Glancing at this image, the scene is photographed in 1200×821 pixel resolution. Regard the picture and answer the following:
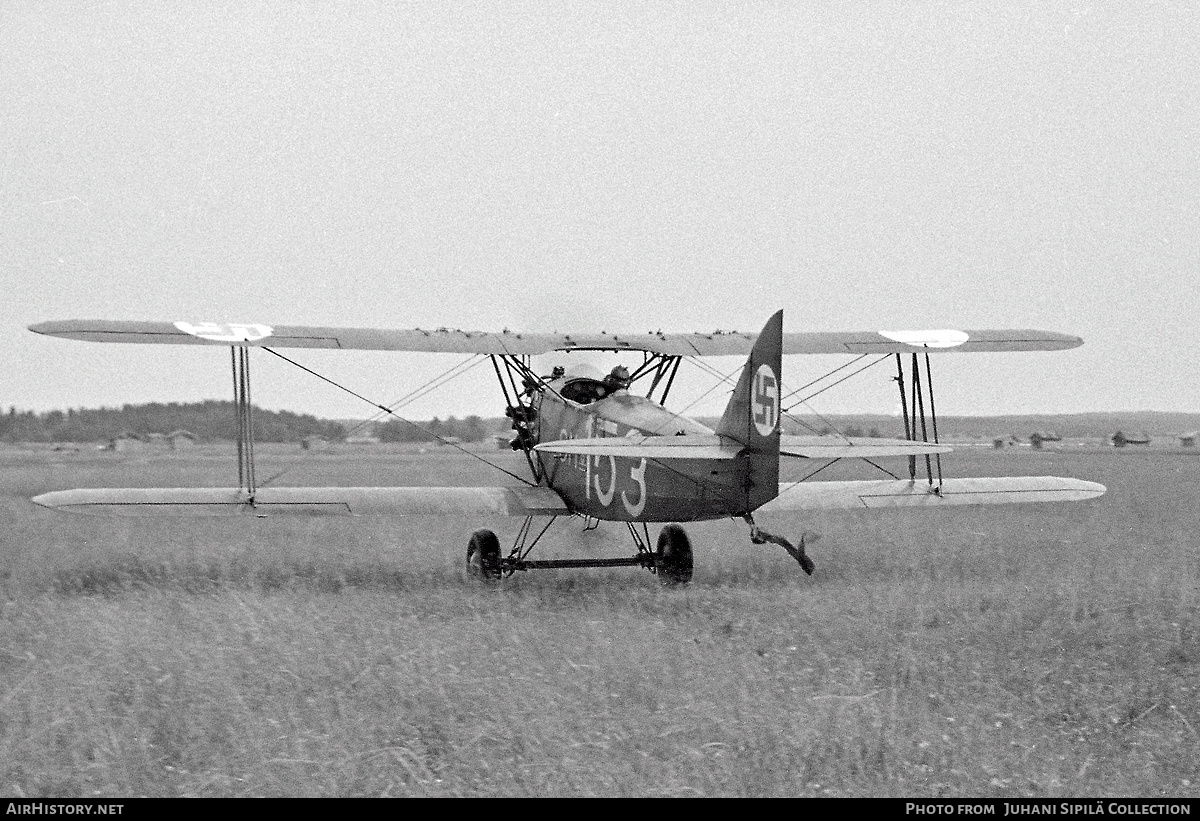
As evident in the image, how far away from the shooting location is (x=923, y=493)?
14.4 m

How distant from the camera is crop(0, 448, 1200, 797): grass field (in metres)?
6.09

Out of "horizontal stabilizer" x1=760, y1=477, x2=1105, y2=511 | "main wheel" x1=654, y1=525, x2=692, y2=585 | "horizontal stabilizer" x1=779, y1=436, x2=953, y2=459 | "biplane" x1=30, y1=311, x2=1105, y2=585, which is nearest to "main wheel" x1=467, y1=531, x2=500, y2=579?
"biplane" x1=30, y1=311, x2=1105, y2=585

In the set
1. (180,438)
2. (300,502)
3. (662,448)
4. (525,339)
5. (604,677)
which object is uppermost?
(525,339)

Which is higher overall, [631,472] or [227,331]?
[227,331]

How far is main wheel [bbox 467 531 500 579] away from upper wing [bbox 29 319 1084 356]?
225 centimetres

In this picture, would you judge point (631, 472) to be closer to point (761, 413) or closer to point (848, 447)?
point (761, 413)

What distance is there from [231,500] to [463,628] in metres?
4.38

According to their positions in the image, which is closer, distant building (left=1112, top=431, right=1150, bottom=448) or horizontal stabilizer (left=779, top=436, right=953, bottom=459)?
horizontal stabilizer (left=779, top=436, right=953, bottom=459)

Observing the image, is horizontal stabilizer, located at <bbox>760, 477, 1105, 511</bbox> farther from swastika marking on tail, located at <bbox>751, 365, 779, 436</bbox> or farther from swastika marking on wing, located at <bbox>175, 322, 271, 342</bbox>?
swastika marking on wing, located at <bbox>175, 322, 271, 342</bbox>

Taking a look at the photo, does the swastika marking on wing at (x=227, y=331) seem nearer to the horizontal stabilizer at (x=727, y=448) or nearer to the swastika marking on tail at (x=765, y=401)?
the horizontal stabilizer at (x=727, y=448)

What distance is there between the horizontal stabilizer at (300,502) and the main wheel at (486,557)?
1.15 feet

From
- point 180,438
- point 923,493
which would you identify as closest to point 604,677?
point 923,493

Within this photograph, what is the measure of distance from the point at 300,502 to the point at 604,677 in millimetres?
6394

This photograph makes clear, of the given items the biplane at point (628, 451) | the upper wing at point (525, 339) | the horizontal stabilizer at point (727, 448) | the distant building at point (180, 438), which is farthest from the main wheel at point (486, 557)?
the distant building at point (180, 438)
